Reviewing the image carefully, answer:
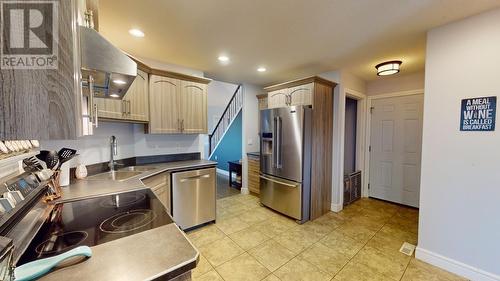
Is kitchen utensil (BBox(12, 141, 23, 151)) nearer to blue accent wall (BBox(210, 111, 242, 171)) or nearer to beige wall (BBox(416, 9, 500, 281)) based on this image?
beige wall (BBox(416, 9, 500, 281))

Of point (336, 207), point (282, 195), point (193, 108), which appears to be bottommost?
point (336, 207)

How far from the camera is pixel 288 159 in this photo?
3.12 metres

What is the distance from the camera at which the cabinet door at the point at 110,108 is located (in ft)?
7.04

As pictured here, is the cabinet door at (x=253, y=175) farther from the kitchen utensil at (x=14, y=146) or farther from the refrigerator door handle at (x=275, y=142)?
the kitchen utensil at (x=14, y=146)

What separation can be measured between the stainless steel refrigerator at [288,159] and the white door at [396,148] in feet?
6.31

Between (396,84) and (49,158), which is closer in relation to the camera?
(49,158)

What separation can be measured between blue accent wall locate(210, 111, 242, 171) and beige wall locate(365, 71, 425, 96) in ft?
10.0

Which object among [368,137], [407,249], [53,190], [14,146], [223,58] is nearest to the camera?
[14,146]

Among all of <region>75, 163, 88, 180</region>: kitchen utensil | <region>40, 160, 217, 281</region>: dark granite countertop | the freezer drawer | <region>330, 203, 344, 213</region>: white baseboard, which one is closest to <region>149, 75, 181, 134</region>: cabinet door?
<region>75, 163, 88, 180</region>: kitchen utensil

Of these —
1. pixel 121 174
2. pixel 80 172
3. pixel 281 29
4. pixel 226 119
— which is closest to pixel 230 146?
pixel 226 119

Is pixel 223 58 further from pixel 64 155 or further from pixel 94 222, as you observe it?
pixel 94 222

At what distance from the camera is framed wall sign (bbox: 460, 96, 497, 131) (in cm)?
175

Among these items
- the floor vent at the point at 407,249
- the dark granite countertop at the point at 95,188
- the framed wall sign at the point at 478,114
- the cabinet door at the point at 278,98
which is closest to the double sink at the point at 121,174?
the dark granite countertop at the point at 95,188

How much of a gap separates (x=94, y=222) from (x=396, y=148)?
4557mm
